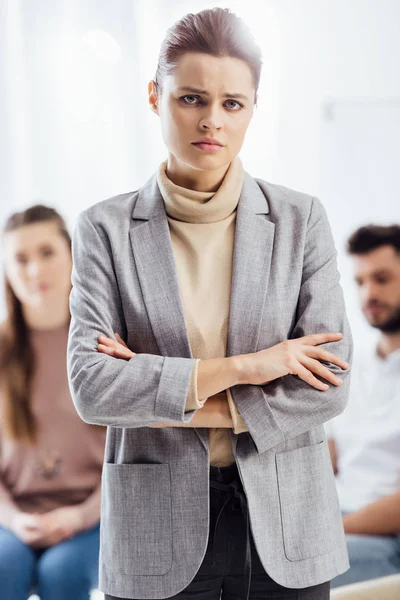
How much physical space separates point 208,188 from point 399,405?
4.97 ft

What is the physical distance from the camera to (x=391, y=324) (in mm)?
2635

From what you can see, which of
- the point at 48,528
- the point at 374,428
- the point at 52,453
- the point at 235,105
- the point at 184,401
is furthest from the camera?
the point at 374,428

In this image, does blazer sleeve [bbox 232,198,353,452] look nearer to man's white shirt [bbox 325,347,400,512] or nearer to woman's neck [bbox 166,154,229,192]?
woman's neck [bbox 166,154,229,192]

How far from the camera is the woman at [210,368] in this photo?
1188 millimetres

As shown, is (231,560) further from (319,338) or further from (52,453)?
(52,453)

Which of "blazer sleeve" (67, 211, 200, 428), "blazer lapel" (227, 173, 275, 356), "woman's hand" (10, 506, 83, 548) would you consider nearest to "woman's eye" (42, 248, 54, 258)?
"woman's hand" (10, 506, 83, 548)

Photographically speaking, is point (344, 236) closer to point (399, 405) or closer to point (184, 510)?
point (399, 405)

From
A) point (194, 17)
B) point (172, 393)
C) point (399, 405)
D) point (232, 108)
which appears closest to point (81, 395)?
point (172, 393)

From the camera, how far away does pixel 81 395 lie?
1207 millimetres

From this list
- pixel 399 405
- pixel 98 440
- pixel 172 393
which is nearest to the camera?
pixel 172 393

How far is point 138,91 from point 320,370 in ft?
5.14

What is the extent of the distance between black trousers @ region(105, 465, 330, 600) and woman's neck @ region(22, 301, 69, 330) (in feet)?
4.55

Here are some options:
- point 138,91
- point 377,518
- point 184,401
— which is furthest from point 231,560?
point 138,91

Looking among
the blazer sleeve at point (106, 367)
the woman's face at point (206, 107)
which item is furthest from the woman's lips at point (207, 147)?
the blazer sleeve at point (106, 367)
